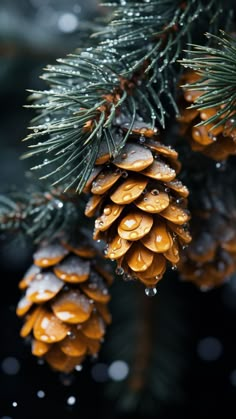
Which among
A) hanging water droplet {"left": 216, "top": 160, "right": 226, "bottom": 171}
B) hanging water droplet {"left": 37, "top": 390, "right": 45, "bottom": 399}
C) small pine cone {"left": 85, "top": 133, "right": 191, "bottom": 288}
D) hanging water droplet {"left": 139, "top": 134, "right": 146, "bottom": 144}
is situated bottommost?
hanging water droplet {"left": 37, "top": 390, "right": 45, "bottom": 399}

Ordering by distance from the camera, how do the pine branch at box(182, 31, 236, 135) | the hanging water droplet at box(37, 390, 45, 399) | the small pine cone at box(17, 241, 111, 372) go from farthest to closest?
1. the hanging water droplet at box(37, 390, 45, 399)
2. the small pine cone at box(17, 241, 111, 372)
3. the pine branch at box(182, 31, 236, 135)

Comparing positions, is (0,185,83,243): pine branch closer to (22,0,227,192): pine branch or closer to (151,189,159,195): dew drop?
(22,0,227,192): pine branch

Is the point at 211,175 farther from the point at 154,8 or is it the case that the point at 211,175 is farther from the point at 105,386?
the point at 105,386

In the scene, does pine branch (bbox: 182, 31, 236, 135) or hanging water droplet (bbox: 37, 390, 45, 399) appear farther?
hanging water droplet (bbox: 37, 390, 45, 399)

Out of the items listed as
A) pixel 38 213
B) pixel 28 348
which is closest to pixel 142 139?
pixel 38 213

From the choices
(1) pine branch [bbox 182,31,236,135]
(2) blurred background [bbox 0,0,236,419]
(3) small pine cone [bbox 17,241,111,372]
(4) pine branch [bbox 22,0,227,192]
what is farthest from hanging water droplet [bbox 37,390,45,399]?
(1) pine branch [bbox 182,31,236,135]

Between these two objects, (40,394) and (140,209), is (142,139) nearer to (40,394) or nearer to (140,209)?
(140,209)
